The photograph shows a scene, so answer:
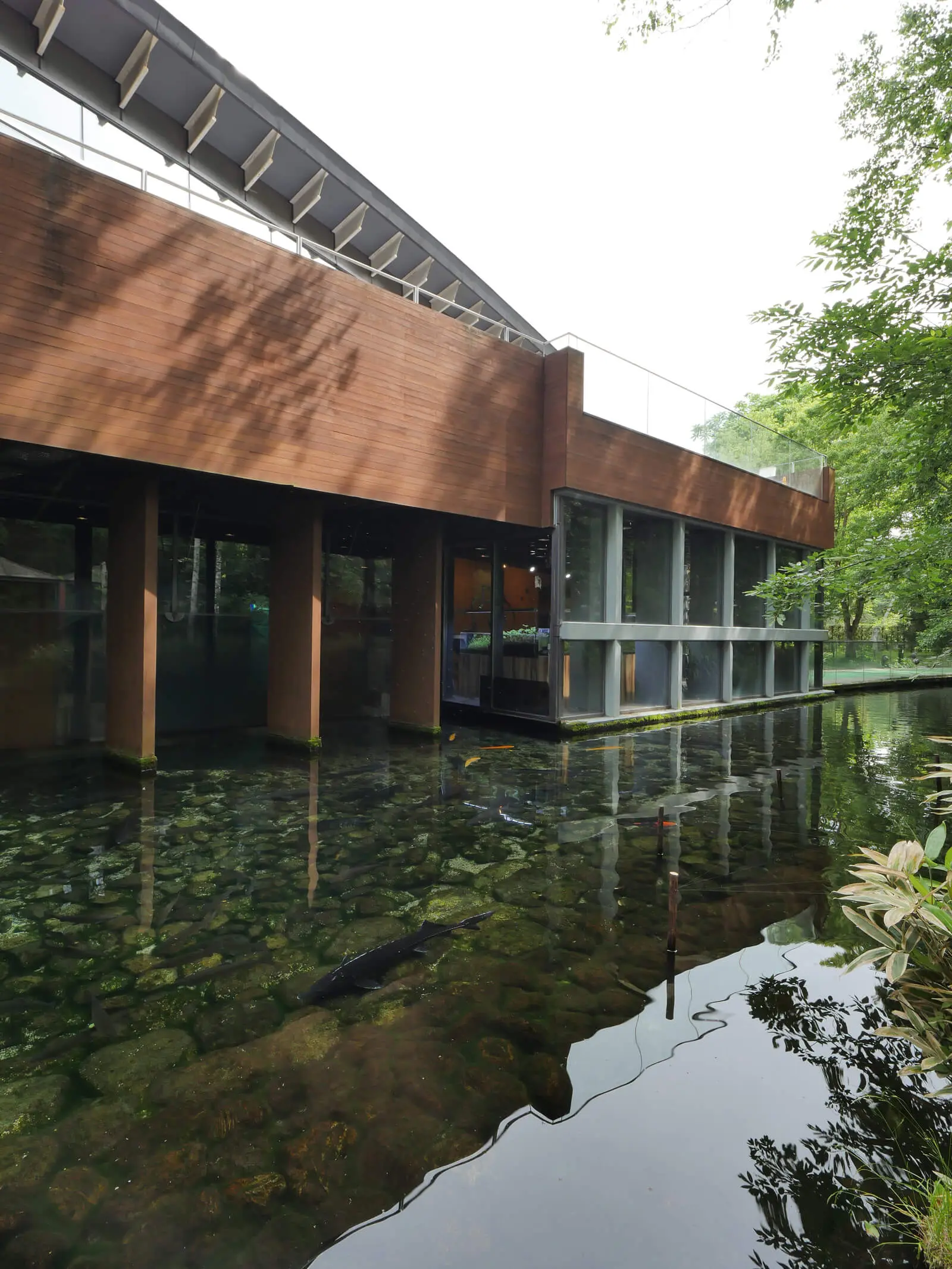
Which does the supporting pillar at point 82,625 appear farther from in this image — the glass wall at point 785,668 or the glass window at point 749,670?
the glass wall at point 785,668

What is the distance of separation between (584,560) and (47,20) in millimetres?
12302

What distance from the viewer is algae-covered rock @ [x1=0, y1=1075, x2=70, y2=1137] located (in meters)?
3.00

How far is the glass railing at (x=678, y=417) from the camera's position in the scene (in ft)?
47.4

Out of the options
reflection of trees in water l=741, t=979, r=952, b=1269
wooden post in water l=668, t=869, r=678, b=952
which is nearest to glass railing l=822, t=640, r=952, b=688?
wooden post in water l=668, t=869, r=678, b=952

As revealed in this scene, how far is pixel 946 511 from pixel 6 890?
40.8ft

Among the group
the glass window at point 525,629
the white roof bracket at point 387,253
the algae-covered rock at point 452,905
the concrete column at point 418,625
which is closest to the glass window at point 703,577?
the glass window at point 525,629

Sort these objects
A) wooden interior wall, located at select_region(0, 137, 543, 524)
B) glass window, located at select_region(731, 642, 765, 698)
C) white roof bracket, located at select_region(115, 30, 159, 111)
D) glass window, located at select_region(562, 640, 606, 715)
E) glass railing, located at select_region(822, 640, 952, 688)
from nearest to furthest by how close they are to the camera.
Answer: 1. wooden interior wall, located at select_region(0, 137, 543, 524)
2. white roof bracket, located at select_region(115, 30, 159, 111)
3. glass window, located at select_region(562, 640, 606, 715)
4. glass window, located at select_region(731, 642, 765, 698)
5. glass railing, located at select_region(822, 640, 952, 688)

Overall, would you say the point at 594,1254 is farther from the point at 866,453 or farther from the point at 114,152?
the point at 866,453

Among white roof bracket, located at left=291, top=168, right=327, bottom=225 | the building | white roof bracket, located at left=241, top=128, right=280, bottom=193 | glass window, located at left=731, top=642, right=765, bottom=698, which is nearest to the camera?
Result: the building

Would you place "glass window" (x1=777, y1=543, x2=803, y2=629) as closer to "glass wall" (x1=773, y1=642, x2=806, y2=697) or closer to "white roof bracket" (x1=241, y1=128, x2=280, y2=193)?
"glass wall" (x1=773, y1=642, x2=806, y2=697)

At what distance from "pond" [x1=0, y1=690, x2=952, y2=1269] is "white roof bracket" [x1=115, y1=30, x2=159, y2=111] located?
1138 centimetres

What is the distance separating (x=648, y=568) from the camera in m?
17.1

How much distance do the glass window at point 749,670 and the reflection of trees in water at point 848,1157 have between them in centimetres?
1658

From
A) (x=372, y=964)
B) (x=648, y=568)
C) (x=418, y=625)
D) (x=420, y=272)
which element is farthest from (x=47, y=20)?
(x=648, y=568)
